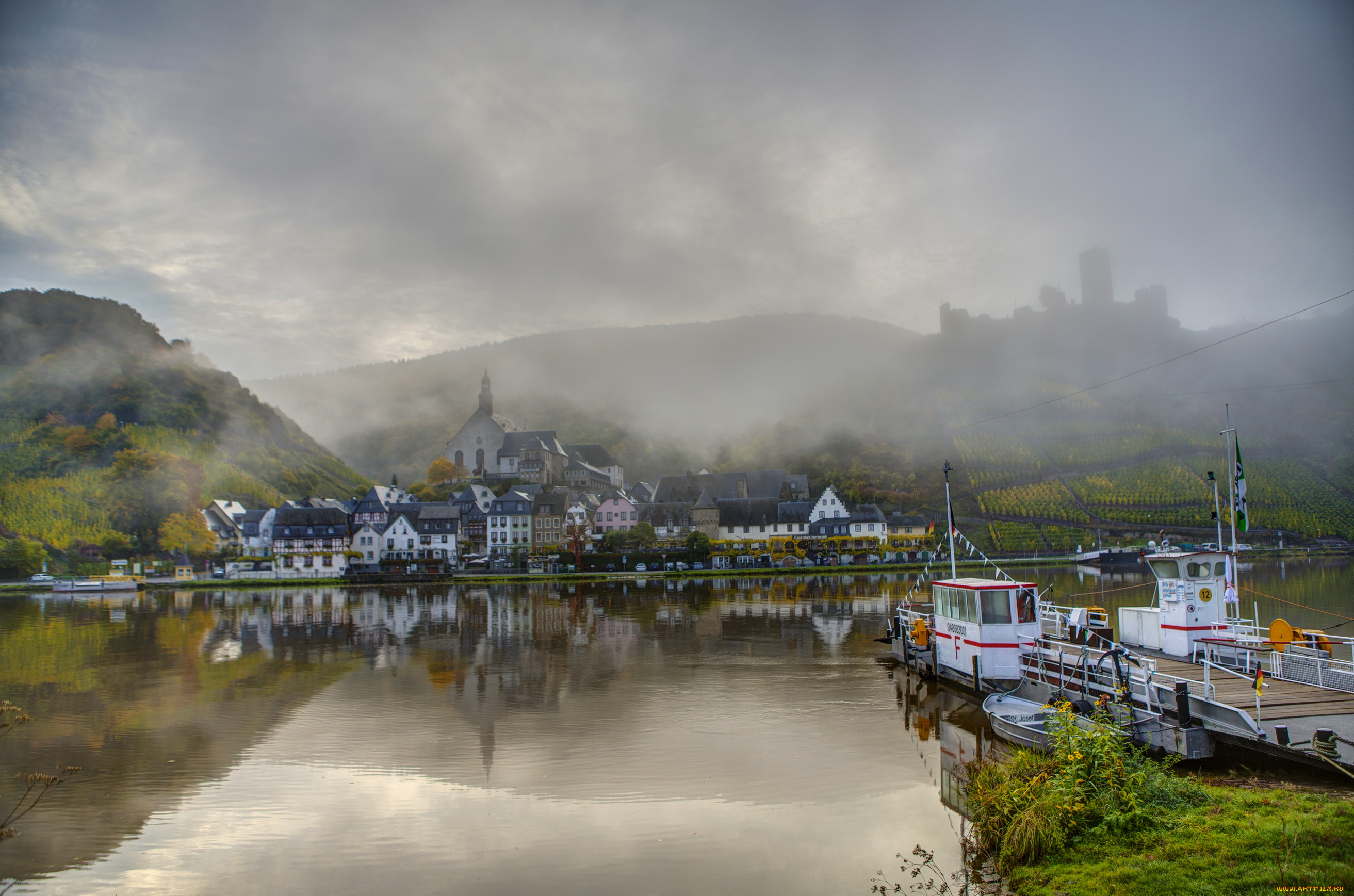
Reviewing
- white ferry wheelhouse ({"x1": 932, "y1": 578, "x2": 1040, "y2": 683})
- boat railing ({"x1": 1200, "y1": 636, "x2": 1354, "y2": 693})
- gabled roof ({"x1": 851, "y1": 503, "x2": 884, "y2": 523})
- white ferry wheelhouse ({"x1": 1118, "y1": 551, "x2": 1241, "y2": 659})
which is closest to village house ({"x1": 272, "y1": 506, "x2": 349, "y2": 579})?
gabled roof ({"x1": 851, "y1": 503, "x2": 884, "y2": 523})

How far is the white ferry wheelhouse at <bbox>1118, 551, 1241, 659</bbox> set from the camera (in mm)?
18547

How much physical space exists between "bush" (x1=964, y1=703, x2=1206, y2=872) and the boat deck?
123 inches

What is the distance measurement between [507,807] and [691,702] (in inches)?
335

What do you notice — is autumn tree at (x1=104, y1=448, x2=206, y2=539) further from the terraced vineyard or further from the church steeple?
the terraced vineyard

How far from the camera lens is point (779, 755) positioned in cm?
1642

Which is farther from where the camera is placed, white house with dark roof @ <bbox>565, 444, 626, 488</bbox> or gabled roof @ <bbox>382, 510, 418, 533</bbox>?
white house with dark roof @ <bbox>565, 444, 626, 488</bbox>

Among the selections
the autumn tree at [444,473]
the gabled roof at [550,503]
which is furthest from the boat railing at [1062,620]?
the autumn tree at [444,473]

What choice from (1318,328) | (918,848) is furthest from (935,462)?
(1318,328)

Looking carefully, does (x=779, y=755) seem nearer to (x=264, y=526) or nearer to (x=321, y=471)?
(x=264, y=526)

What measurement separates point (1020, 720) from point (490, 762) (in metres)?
11.9

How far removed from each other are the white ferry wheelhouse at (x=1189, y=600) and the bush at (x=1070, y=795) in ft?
27.6

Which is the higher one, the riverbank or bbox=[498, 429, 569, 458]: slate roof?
bbox=[498, 429, 569, 458]: slate roof

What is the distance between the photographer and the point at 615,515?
102 metres

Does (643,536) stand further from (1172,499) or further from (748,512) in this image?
(1172,499)
